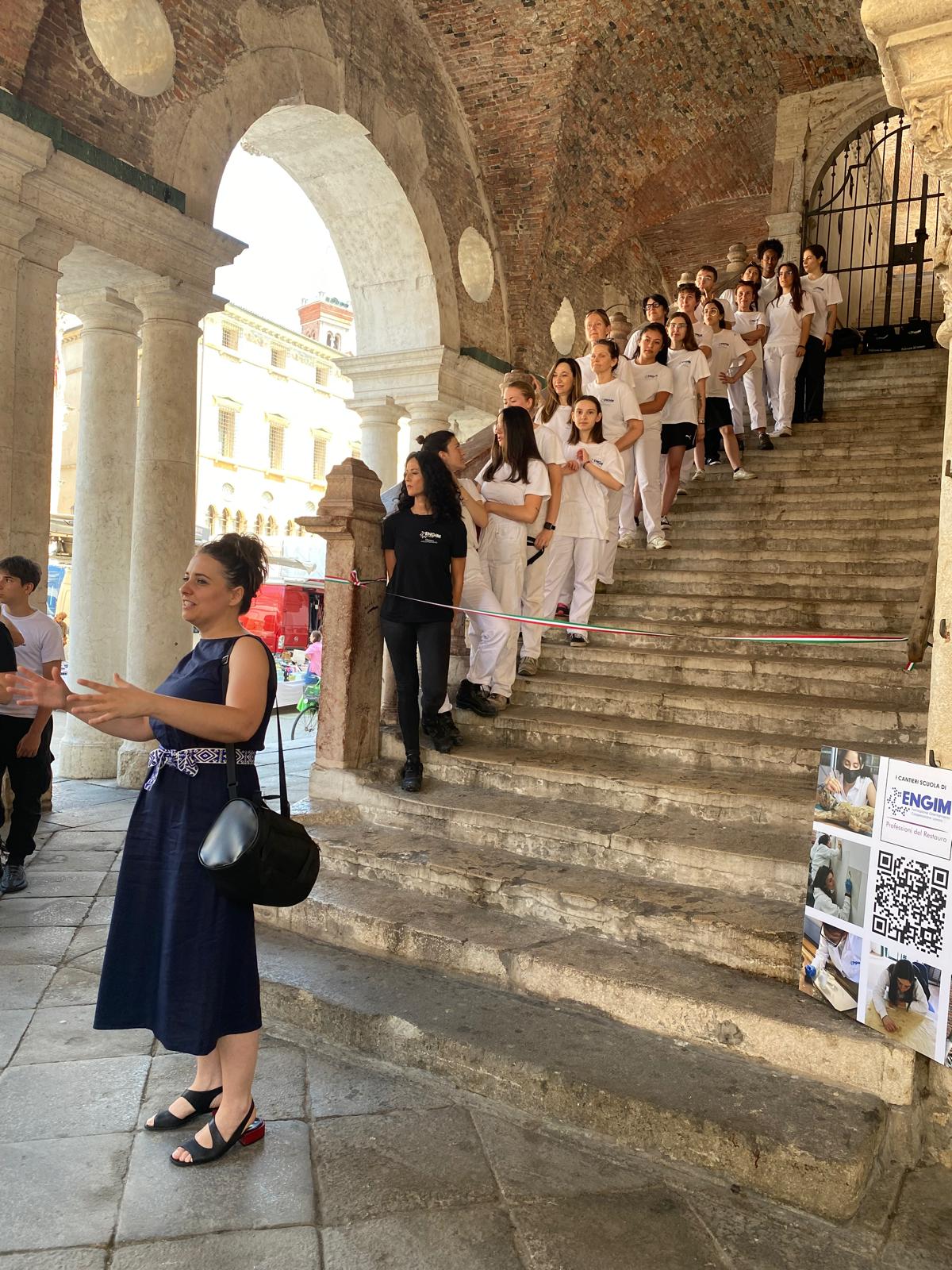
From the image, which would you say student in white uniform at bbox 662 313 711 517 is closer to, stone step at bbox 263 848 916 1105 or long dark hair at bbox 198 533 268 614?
stone step at bbox 263 848 916 1105

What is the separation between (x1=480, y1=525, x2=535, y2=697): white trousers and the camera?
5.27 metres

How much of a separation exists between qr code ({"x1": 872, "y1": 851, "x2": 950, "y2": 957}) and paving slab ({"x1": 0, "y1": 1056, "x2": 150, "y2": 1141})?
85.8 inches

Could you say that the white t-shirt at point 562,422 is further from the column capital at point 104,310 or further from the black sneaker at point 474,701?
the column capital at point 104,310

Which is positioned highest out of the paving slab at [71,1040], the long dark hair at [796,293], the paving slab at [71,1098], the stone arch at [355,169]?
the stone arch at [355,169]

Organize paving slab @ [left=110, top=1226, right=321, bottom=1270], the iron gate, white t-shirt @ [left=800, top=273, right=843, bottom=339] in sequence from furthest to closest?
the iron gate → white t-shirt @ [left=800, top=273, right=843, bottom=339] → paving slab @ [left=110, top=1226, right=321, bottom=1270]

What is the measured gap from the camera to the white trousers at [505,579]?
Answer: 17.3ft

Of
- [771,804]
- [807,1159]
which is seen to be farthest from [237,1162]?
[771,804]

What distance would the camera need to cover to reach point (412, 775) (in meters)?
4.71

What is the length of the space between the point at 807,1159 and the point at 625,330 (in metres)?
8.54

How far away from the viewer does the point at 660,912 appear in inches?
134

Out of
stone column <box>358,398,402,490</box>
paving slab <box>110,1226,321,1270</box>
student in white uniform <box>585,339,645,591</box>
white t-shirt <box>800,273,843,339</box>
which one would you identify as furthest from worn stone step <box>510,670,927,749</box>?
stone column <box>358,398,402,490</box>

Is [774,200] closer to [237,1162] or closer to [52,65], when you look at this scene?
[52,65]

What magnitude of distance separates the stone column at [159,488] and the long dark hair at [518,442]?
316cm

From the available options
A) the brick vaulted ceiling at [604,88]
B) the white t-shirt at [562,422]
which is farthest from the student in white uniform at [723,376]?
the brick vaulted ceiling at [604,88]
